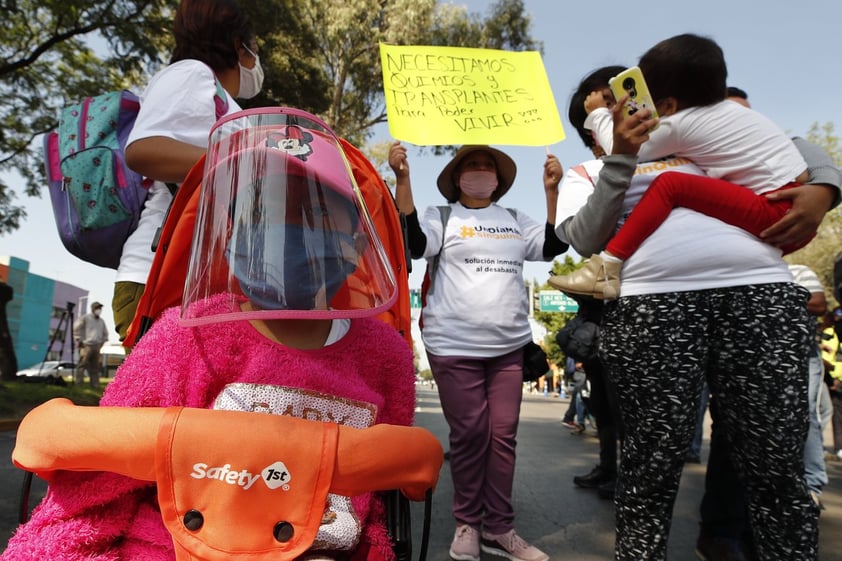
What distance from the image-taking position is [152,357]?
1163mm

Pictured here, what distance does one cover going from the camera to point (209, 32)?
1944mm

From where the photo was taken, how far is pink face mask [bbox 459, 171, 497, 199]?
3090mm

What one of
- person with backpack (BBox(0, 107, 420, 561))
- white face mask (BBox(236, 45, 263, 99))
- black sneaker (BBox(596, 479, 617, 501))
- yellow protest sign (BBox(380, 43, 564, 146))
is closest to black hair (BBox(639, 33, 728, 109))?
yellow protest sign (BBox(380, 43, 564, 146))

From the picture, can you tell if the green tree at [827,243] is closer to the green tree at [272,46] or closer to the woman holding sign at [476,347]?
the green tree at [272,46]

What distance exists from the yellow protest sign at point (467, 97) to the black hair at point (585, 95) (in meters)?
0.24

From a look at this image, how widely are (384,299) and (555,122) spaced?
6.68ft

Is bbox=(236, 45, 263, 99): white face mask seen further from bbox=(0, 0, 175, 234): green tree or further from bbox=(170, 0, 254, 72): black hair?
bbox=(0, 0, 175, 234): green tree

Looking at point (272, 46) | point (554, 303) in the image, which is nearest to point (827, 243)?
point (554, 303)

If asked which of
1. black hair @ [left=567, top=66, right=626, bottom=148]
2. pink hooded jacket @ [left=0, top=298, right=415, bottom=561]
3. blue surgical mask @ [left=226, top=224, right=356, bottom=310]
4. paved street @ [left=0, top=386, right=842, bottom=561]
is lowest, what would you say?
paved street @ [left=0, top=386, right=842, bottom=561]

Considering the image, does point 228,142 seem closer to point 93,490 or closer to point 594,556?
point 93,490

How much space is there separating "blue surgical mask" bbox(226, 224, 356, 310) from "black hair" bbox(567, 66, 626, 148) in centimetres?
172

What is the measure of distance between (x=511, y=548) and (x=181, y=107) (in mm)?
2202

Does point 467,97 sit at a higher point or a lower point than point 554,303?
higher

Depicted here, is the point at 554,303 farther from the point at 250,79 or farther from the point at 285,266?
the point at 285,266
